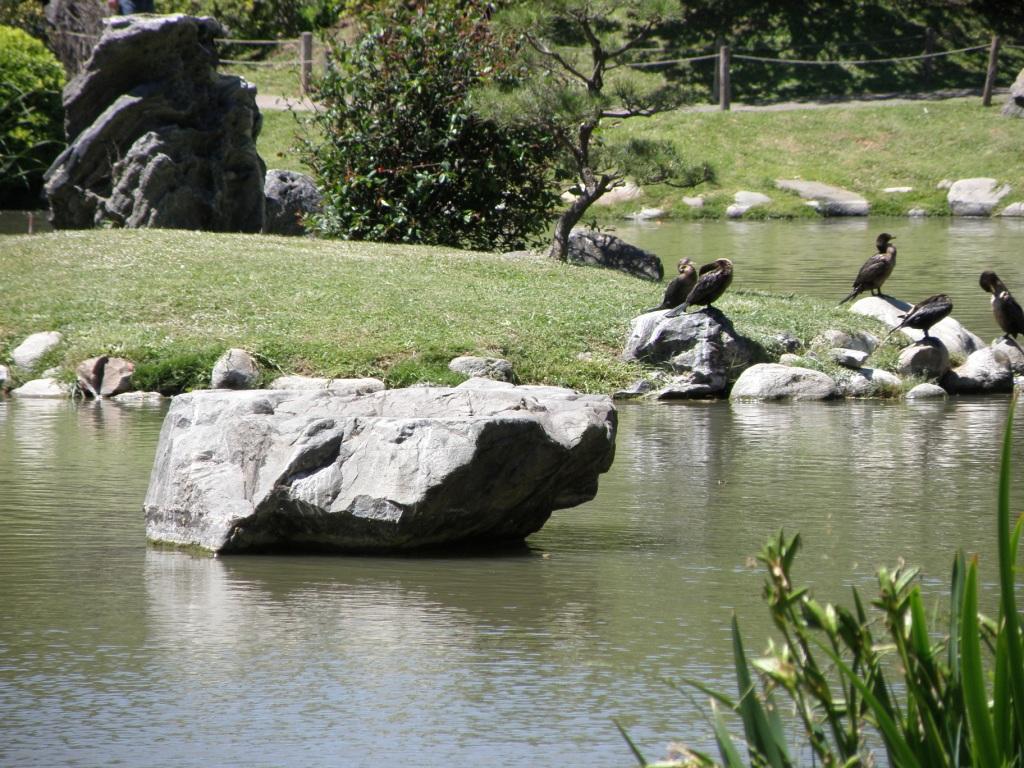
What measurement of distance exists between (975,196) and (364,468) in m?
24.5

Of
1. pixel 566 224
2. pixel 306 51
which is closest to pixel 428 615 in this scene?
pixel 566 224

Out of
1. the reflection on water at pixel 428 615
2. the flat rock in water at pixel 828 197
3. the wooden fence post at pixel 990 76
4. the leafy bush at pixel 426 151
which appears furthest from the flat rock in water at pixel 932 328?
the wooden fence post at pixel 990 76

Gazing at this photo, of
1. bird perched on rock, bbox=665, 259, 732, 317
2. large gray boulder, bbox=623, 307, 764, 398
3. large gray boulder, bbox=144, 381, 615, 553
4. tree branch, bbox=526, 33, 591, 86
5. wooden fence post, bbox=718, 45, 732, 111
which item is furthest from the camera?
wooden fence post, bbox=718, 45, 732, 111

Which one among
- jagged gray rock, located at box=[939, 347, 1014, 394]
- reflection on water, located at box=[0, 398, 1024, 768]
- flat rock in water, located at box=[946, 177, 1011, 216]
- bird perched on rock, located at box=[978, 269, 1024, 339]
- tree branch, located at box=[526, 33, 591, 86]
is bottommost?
reflection on water, located at box=[0, 398, 1024, 768]

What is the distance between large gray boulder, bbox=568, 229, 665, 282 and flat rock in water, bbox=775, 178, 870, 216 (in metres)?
12.9

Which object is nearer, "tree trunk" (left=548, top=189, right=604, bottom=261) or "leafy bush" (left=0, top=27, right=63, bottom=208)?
"tree trunk" (left=548, top=189, right=604, bottom=261)

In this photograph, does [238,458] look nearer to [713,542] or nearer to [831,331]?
[713,542]

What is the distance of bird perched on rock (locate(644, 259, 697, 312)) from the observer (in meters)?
11.8

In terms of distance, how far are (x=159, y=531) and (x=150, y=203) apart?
10.0 metres

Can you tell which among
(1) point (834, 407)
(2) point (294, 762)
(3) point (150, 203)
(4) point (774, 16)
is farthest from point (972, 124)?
(2) point (294, 762)

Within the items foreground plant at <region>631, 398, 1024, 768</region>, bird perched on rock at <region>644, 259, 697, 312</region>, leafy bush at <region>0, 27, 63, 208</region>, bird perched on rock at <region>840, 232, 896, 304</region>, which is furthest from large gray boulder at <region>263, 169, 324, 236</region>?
foreground plant at <region>631, 398, 1024, 768</region>

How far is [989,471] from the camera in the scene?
8008mm

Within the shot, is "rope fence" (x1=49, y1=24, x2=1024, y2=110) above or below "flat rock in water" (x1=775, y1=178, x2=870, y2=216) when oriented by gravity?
above

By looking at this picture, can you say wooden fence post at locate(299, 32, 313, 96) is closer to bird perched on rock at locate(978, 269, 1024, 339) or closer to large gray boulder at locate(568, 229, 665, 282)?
large gray boulder at locate(568, 229, 665, 282)
